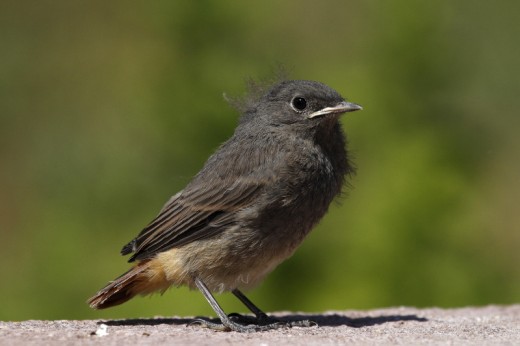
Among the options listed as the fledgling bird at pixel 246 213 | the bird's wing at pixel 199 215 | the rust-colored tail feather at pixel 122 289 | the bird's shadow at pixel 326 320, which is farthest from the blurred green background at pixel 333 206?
the bird's wing at pixel 199 215

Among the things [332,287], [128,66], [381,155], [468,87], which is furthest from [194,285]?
[128,66]

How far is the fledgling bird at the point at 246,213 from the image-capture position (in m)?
6.40

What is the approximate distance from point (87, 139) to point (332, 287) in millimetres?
4224

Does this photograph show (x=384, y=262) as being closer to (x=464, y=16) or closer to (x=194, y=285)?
(x=194, y=285)

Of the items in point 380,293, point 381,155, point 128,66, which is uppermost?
point 128,66

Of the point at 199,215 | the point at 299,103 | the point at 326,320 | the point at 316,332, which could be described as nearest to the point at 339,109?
the point at 299,103

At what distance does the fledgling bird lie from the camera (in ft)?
21.0

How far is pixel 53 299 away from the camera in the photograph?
9.08 metres

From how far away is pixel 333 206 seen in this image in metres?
8.80

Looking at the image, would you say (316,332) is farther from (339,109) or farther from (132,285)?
(339,109)

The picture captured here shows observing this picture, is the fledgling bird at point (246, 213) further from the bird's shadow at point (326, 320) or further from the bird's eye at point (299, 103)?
the bird's shadow at point (326, 320)

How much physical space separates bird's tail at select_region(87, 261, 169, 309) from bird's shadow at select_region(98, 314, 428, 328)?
162 mm

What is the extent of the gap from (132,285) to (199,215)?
0.69 metres

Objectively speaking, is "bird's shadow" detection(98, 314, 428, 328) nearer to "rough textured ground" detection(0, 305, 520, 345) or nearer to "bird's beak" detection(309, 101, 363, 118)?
"rough textured ground" detection(0, 305, 520, 345)
